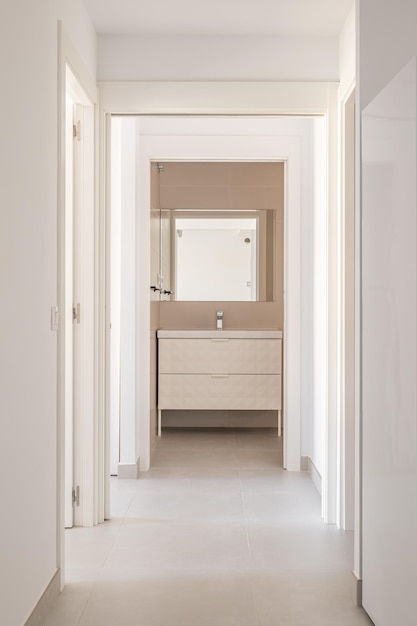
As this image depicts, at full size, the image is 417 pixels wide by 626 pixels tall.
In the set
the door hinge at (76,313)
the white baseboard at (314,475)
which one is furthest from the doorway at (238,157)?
the door hinge at (76,313)

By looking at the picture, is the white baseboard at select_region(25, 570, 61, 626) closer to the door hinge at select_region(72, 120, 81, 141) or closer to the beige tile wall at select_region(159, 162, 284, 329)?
the door hinge at select_region(72, 120, 81, 141)

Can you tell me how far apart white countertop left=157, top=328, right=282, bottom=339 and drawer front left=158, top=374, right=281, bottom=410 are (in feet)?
1.05

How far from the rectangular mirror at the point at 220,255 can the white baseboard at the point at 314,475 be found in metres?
2.14

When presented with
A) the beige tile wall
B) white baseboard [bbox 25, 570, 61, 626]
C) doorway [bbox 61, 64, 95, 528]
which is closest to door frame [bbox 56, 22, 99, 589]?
doorway [bbox 61, 64, 95, 528]

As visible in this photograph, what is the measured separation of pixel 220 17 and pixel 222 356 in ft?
10.3

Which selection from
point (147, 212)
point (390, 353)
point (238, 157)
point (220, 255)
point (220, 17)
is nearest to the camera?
point (390, 353)

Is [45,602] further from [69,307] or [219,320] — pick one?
[219,320]

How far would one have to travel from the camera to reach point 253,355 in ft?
19.7

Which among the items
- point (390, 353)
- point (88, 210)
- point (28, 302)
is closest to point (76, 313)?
point (88, 210)

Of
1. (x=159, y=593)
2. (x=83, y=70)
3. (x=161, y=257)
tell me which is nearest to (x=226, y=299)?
(x=161, y=257)

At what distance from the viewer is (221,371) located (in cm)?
601

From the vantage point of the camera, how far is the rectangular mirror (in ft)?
21.3

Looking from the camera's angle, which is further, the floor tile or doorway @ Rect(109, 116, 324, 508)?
doorway @ Rect(109, 116, 324, 508)

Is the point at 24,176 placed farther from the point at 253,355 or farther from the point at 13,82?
the point at 253,355
